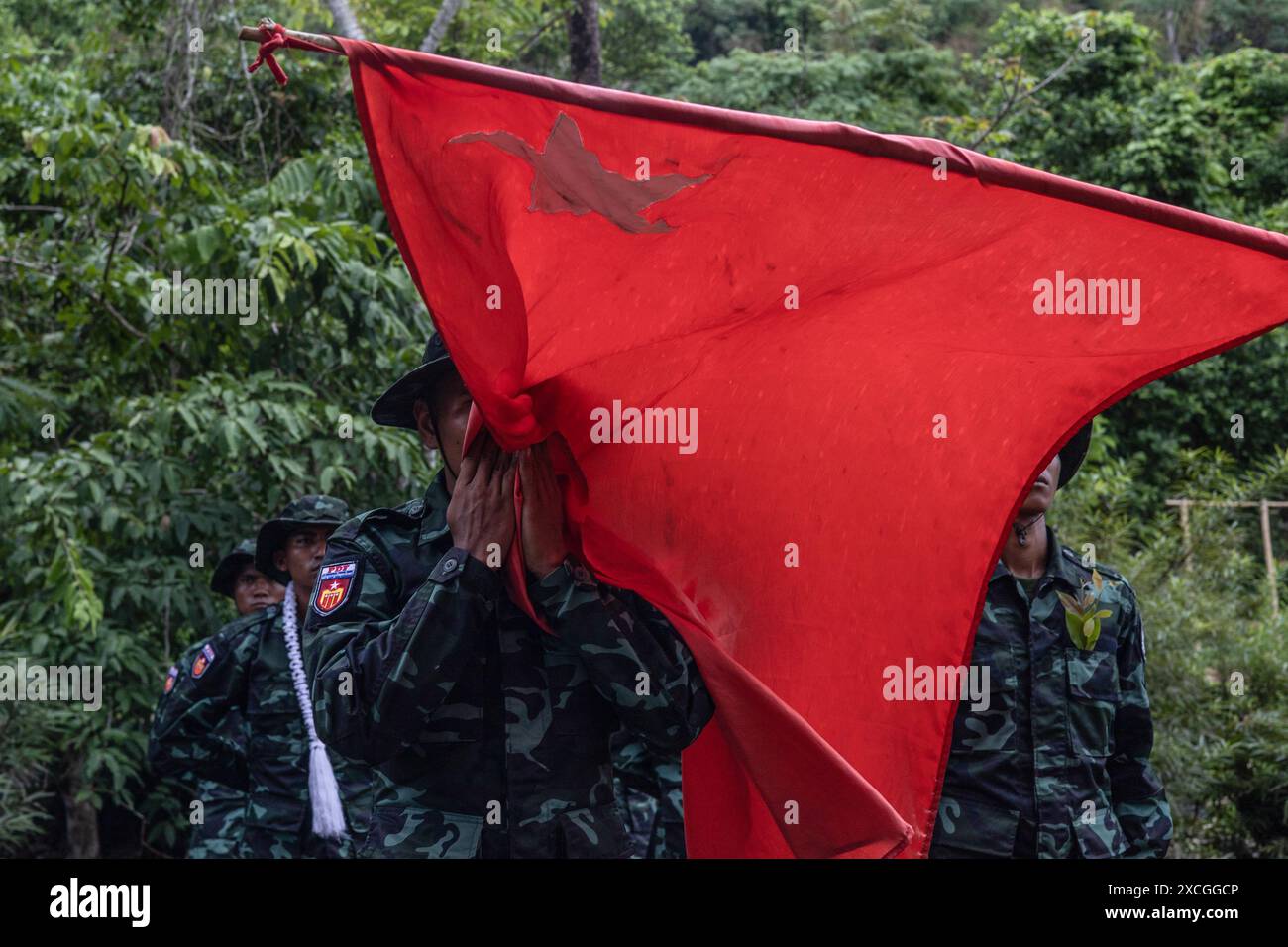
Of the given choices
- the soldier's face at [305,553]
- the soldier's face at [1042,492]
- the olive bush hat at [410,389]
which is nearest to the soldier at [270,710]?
the soldier's face at [305,553]

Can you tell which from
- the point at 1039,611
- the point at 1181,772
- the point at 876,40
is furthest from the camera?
the point at 876,40

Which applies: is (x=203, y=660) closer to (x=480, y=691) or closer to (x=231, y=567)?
(x=231, y=567)

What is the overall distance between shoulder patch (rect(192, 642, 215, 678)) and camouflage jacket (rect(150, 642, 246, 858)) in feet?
0.14

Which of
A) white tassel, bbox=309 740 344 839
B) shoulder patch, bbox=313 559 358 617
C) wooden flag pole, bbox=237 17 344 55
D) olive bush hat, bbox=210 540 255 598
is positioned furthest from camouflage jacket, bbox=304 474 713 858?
olive bush hat, bbox=210 540 255 598

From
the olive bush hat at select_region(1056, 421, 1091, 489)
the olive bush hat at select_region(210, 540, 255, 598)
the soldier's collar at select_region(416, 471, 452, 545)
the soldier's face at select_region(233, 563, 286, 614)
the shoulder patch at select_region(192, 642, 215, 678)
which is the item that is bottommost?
the shoulder patch at select_region(192, 642, 215, 678)

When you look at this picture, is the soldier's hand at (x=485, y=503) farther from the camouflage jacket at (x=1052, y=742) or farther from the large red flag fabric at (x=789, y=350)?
the camouflage jacket at (x=1052, y=742)

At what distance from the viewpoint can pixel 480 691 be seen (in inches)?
91.9

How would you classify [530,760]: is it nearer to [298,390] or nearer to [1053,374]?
[1053,374]

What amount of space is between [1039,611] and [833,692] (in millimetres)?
1137

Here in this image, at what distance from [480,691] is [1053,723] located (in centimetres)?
149

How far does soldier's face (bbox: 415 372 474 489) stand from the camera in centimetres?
246

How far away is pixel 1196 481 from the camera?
9.12 meters

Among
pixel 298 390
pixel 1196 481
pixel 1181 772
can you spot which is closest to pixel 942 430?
pixel 298 390

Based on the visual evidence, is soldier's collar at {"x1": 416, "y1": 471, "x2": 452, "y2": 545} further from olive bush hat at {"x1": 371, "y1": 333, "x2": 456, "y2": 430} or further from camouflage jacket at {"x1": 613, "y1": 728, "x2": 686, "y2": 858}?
camouflage jacket at {"x1": 613, "y1": 728, "x2": 686, "y2": 858}
